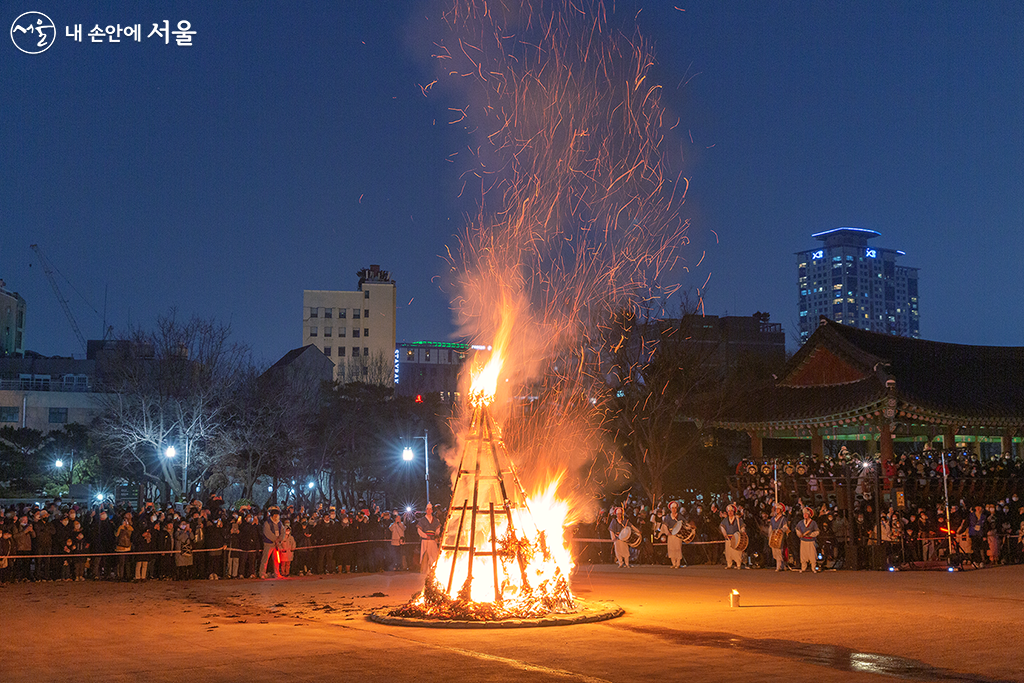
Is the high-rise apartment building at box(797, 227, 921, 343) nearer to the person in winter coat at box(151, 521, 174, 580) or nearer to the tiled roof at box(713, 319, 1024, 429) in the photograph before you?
the tiled roof at box(713, 319, 1024, 429)

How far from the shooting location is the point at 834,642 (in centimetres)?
1195

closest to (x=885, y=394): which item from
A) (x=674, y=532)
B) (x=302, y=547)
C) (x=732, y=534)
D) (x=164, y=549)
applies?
(x=732, y=534)

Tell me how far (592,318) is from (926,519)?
14499 millimetres

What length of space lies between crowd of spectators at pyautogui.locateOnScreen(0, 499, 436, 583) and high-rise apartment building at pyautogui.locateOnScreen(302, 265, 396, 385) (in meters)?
88.7

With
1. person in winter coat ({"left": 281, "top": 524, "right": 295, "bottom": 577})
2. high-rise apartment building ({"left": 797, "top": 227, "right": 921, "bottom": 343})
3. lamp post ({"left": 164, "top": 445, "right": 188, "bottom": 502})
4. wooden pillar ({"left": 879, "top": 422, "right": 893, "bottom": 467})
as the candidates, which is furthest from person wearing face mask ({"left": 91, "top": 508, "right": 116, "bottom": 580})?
high-rise apartment building ({"left": 797, "top": 227, "right": 921, "bottom": 343})

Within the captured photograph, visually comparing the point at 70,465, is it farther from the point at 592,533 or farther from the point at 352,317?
the point at 352,317

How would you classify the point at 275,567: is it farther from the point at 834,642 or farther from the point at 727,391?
the point at 727,391

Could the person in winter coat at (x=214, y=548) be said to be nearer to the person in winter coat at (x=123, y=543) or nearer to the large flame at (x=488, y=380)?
the person in winter coat at (x=123, y=543)

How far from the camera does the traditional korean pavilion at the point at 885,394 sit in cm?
2803

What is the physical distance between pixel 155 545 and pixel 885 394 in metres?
20.3

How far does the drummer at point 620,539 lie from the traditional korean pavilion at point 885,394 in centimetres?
800

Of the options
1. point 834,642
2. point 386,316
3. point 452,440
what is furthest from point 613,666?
point 386,316

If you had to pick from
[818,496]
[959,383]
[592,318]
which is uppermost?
[592,318]

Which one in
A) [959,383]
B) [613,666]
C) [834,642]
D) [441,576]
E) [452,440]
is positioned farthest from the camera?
[452,440]
